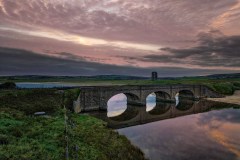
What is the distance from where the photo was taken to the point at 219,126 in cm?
4381

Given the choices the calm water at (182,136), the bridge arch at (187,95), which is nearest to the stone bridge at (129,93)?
the bridge arch at (187,95)

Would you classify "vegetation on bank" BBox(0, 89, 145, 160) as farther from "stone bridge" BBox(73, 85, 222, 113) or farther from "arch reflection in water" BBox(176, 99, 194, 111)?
"arch reflection in water" BBox(176, 99, 194, 111)

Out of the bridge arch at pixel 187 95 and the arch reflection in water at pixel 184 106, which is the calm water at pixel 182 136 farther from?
the bridge arch at pixel 187 95

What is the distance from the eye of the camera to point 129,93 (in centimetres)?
6788

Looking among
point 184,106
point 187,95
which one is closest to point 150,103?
point 184,106

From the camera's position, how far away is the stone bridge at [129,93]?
180 feet

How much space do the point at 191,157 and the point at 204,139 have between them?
9.05 metres

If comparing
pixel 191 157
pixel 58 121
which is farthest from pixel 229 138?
pixel 58 121

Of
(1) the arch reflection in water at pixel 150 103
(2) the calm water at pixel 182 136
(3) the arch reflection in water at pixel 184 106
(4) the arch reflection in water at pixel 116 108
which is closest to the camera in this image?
(2) the calm water at pixel 182 136

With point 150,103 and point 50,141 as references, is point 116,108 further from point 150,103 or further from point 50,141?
point 50,141

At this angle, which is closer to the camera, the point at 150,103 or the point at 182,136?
the point at 182,136

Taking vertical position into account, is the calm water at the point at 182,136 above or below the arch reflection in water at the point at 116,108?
below

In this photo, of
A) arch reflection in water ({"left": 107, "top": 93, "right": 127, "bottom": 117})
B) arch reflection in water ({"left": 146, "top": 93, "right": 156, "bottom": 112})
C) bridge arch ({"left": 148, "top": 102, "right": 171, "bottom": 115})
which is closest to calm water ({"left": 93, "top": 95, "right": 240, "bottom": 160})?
arch reflection in water ({"left": 107, "top": 93, "right": 127, "bottom": 117})

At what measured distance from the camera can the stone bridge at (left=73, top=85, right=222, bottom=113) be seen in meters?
55.0
